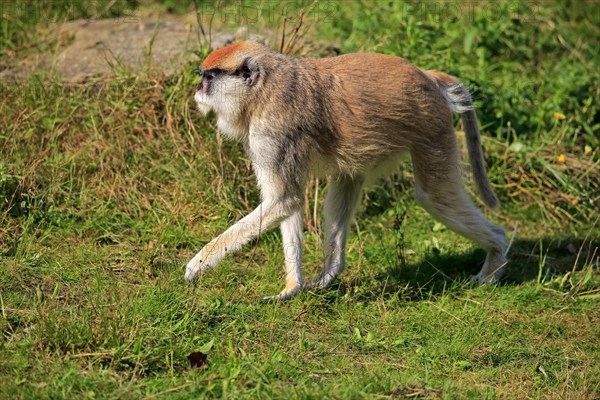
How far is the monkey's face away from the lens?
4.33 meters

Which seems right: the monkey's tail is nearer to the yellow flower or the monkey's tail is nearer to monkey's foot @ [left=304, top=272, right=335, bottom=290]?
monkey's foot @ [left=304, top=272, right=335, bottom=290]

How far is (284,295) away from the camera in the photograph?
14.1 ft

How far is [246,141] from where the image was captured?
448 cm

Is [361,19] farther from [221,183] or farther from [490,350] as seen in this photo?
[490,350]

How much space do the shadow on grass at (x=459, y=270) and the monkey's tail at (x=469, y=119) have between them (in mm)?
436

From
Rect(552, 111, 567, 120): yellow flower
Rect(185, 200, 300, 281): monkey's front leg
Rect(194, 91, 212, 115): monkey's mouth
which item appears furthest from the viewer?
Rect(552, 111, 567, 120): yellow flower

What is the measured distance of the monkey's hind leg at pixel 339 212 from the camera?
4812mm

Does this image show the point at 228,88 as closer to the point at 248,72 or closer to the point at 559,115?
the point at 248,72

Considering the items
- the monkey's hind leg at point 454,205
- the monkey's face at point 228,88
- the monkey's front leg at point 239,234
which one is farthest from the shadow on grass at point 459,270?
the monkey's face at point 228,88

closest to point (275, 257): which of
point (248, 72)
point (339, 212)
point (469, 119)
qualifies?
point (339, 212)

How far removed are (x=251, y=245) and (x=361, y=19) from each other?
263 centimetres

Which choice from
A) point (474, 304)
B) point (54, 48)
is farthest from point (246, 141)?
point (54, 48)

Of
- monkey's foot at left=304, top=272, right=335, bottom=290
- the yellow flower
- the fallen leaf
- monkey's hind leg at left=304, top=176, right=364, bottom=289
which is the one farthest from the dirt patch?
the fallen leaf

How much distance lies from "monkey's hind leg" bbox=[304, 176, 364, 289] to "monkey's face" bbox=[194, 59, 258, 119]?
82 centimetres
